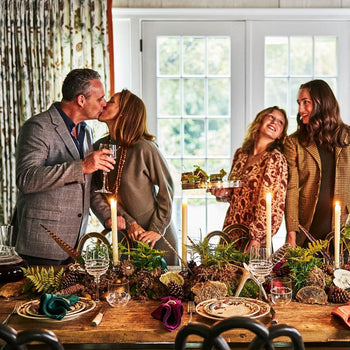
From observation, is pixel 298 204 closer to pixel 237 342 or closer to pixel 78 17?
pixel 237 342

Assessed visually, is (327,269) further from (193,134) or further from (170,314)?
(193,134)

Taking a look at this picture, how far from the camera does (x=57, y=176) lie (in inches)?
105

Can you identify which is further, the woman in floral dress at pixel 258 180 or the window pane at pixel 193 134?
the window pane at pixel 193 134

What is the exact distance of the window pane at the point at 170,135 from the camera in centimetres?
435

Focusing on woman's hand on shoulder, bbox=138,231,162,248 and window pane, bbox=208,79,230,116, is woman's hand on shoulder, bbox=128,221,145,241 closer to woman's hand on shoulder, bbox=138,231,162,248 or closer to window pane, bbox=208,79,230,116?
A: woman's hand on shoulder, bbox=138,231,162,248

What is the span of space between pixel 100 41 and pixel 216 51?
0.94m

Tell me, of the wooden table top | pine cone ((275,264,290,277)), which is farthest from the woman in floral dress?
the wooden table top

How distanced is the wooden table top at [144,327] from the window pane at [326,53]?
2910mm

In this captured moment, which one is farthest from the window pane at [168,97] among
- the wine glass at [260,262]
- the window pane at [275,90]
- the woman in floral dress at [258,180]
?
the wine glass at [260,262]

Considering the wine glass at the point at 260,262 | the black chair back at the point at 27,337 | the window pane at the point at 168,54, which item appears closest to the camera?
the black chair back at the point at 27,337

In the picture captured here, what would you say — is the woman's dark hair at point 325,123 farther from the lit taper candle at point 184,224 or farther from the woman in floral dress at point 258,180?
the lit taper candle at point 184,224

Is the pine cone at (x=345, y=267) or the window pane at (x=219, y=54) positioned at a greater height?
the window pane at (x=219, y=54)

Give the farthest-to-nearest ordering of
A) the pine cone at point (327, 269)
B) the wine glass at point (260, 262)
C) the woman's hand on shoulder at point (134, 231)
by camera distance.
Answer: the woman's hand on shoulder at point (134, 231), the pine cone at point (327, 269), the wine glass at point (260, 262)

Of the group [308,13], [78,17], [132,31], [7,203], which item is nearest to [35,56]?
[78,17]
